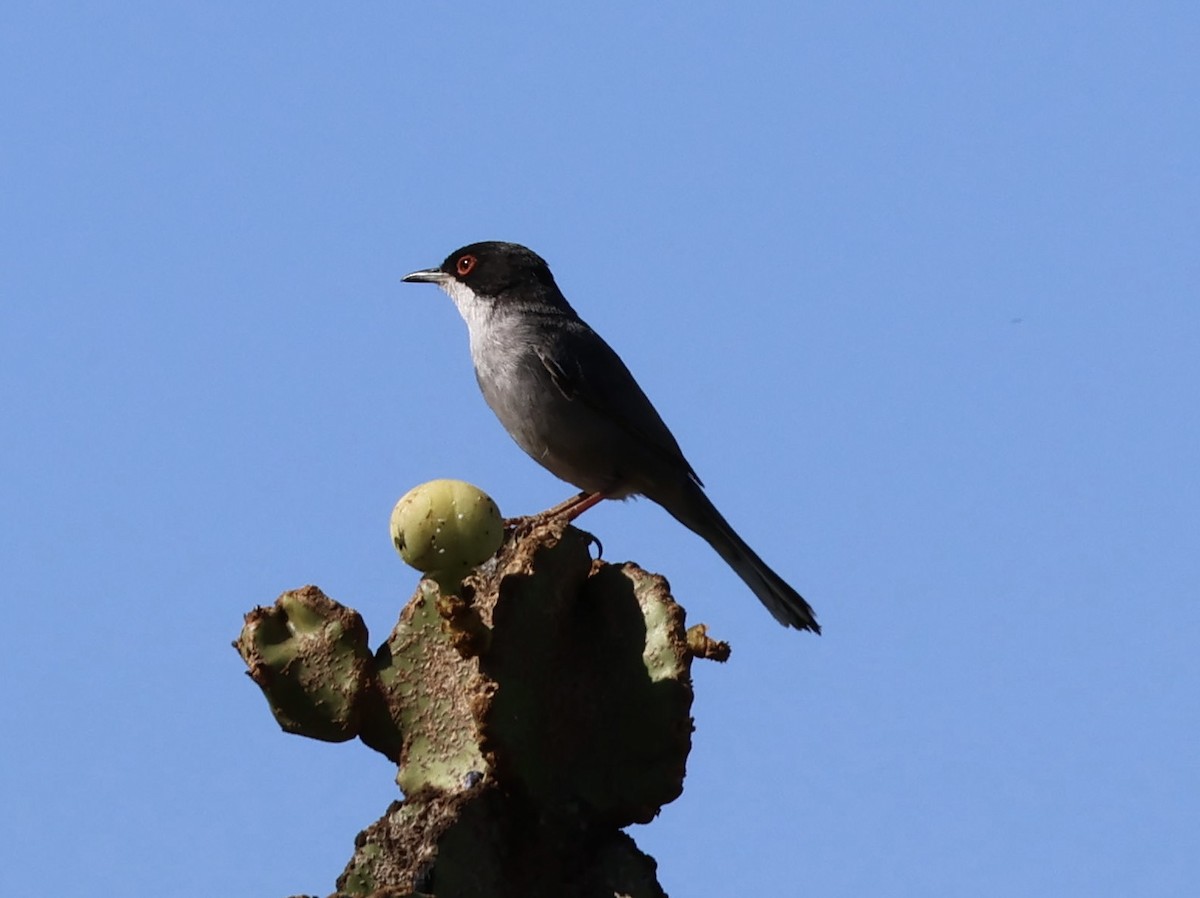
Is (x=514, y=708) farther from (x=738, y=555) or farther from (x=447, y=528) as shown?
(x=738, y=555)

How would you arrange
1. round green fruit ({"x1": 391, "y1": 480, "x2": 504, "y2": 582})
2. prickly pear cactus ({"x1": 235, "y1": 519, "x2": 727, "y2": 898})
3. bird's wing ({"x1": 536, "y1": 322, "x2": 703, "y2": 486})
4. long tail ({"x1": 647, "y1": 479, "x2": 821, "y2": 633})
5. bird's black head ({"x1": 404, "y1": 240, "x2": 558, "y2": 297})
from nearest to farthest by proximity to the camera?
prickly pear cactus ({"x1": 235, "y1": 519, "x2": 727, "y2": 898}) → round green fruit ({"x1": 391, "y1": 480, "x2": 504, "y2": 582}) → long tail ({"x1": 647, "y1": 479, "x2": 821, "y2": 633}) → bird's wing ({"x1": 536, "y1": 322, "x2": 703, "y2": 486}) → bird's black head ({"x1": 404, "y1": 240, "x2": 558, "y2": 297})

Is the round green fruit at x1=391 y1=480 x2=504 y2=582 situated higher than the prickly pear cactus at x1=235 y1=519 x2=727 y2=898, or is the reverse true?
the round green fruit at x1=391 y1=480 x2=504 y2=582

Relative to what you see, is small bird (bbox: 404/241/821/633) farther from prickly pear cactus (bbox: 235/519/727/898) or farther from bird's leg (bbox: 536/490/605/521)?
prickly pear cactus (bbox: 235/519/727/898)

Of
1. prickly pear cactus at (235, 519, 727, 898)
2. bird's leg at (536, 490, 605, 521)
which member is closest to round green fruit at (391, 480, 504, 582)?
prickly pear cactus at (235, 519, 727, 898)

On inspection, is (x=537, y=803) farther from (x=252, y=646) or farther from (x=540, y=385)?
(x=540, y=385)

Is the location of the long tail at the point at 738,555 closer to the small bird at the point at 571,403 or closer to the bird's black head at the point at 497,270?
the small bird at the point at 571,403

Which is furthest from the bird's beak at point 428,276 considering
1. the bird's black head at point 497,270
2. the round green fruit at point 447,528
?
the round green fruit at point 447,528

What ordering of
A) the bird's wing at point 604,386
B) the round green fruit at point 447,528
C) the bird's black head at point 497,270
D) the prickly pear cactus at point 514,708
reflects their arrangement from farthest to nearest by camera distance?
the bird's black head at point 497,270, the bird's wing at point 604,386, the round green fruit at point 447,528, the prickly pear cactus at point 514,708
